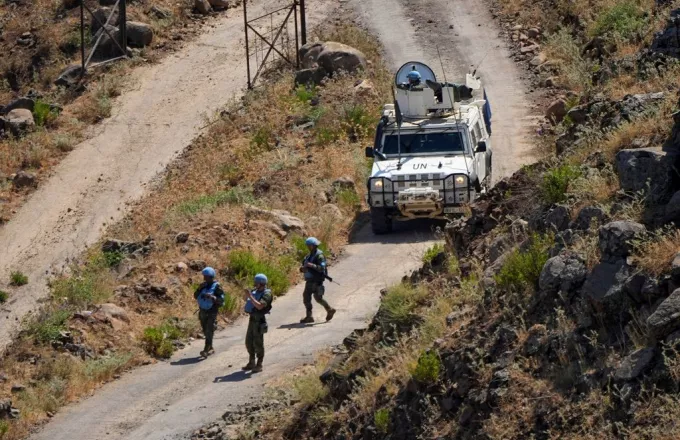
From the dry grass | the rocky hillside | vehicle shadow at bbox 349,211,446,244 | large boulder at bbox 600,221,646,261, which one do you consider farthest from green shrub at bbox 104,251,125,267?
the dry grass

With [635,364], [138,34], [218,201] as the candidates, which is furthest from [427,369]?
[138,34]

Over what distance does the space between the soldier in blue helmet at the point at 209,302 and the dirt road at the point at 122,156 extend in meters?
5.04

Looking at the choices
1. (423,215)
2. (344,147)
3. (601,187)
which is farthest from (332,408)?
(344,147)

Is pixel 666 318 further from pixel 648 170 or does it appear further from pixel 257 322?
pixel 257 322

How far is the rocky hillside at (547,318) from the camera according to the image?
10.2m

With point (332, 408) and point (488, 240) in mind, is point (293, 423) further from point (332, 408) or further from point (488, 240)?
point (488, 240)

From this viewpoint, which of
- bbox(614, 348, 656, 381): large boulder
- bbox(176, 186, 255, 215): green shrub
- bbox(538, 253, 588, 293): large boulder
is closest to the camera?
bbox(614, 348, 656, 381): large boulder

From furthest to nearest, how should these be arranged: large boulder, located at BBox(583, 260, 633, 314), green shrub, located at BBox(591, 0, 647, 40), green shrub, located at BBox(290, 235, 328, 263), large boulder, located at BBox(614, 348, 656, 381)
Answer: green shrub, located at BBox(591, 0, 647, 40), green shrub, located at BBox(290, 235, 328, 263), large boulder, located at BBox(583, 260, 633, 314), large boulder, located at BBox(614, 348, 656, 381)

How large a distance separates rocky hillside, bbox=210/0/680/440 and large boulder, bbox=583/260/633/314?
1 centimetres

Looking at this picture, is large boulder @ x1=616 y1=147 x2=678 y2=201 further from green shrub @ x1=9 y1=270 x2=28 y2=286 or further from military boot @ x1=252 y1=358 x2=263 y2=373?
green shrub @ x1=9 y1=270 x2=28 y2=286

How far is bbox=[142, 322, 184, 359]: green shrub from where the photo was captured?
60.2 ft

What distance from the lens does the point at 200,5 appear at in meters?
42.1

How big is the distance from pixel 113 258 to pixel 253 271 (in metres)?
3.24

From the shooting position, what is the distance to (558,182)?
43.9ft
